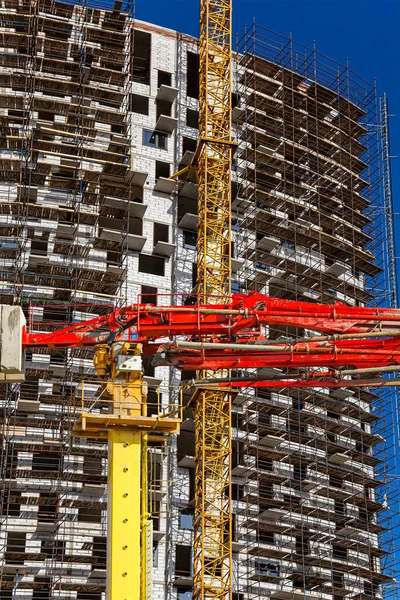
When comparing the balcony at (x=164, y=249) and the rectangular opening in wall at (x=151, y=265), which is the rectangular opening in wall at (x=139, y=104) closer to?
the balcony at (x=164, y=249)

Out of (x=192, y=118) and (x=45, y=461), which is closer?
(x=45, y=461)

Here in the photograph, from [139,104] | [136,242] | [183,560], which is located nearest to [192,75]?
[139,104]

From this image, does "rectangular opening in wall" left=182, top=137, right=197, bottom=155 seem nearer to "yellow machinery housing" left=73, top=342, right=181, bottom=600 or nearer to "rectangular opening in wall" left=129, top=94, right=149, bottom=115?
"rectangular opening in wall" left=129, top=94, right=149, bottom=115

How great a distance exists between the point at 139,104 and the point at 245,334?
3634cm

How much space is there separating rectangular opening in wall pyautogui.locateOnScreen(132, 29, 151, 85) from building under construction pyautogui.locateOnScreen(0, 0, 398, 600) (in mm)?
99

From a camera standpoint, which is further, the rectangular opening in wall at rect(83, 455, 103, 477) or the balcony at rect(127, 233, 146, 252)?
the balcony at rect(127, 233, 146, 252)

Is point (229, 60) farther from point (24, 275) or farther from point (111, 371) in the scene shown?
point (111, 371)

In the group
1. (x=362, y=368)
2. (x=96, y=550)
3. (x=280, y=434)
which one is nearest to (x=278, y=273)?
(x=280, y=434)

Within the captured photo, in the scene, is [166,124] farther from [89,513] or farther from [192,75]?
[89,513]

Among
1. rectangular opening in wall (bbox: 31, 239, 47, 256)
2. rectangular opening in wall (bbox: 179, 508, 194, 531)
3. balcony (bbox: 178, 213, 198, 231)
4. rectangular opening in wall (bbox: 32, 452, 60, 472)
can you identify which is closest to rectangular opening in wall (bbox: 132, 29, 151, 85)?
balcony (bbox: 178, 213, 198, 231)

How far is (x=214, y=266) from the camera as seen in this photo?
61.4 metres

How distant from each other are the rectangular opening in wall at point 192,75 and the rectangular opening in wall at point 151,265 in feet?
39.9

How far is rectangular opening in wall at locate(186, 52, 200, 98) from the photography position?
6994 centimetres

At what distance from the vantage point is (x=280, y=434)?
208ft
